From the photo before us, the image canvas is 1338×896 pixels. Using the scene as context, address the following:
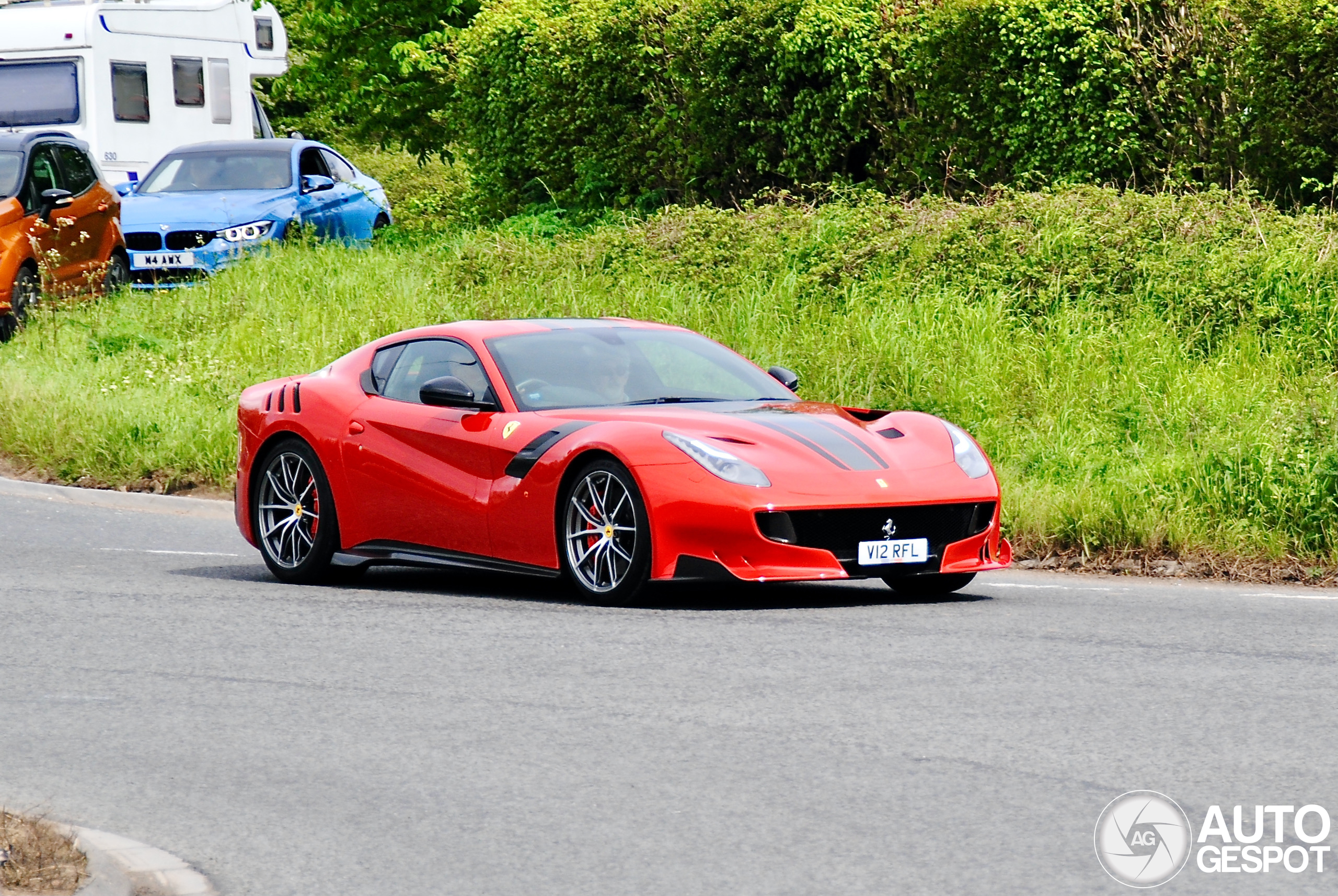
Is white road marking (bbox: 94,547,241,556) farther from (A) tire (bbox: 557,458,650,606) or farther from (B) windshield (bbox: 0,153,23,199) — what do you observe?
(B) windshield (bbox: 0,153,23,199)

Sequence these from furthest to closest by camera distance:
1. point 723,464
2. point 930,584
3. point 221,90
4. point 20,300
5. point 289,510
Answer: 1. point 221,90
2. point 20,300
3. point 289,510
4. point 930,584
5. point 723,464

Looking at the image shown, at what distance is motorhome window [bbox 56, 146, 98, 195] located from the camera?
854 inches

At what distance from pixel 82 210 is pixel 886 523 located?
1415 centimetres

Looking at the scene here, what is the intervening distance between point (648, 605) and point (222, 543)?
423 cm

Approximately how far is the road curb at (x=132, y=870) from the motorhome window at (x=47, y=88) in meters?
23.2

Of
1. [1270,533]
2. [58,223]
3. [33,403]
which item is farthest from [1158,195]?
[58,223]

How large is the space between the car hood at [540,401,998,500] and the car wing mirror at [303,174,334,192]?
Result: 45.6 ft

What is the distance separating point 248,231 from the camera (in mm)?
22469

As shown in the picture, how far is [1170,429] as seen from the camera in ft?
43.4

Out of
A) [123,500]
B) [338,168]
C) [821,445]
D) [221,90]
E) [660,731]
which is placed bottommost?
[123,500]

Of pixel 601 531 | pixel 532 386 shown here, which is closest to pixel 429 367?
pixel 532 386

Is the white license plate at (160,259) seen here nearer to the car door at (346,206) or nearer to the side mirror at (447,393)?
the car door at (346,206)

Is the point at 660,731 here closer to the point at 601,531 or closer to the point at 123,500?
the point at 601,531

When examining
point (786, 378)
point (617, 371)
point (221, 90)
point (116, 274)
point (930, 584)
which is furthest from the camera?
point (221, 90)
